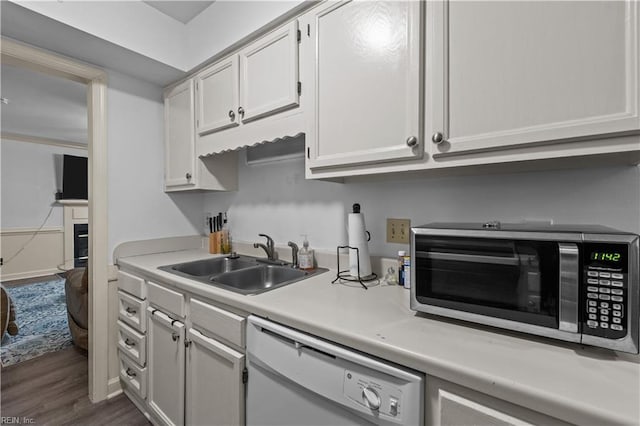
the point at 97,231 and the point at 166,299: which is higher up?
the point at 97,231

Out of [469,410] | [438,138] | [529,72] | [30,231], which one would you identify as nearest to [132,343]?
[469,410]

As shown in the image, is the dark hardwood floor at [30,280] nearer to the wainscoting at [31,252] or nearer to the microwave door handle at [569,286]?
the wainscoting at [31,252]

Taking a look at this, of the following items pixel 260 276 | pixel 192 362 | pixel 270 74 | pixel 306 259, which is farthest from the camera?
pixel 260 276

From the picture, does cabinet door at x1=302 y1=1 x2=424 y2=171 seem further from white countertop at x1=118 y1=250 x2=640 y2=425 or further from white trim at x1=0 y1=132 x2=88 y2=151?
white trim at x1=0 y1=132 x2=88 y2=151

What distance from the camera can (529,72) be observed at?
2.67 feet

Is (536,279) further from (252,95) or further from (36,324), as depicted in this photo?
(36,324)

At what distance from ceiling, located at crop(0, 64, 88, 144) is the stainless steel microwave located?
348cm

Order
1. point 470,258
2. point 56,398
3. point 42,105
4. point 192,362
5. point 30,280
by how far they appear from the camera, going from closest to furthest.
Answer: point 470,258, point 192,362, point 56,398, point 42,105, point 30,280

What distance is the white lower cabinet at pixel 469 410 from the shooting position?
593mm

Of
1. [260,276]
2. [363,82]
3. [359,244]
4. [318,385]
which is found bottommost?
[318,385]

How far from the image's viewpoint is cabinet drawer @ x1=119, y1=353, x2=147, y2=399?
5.51ft

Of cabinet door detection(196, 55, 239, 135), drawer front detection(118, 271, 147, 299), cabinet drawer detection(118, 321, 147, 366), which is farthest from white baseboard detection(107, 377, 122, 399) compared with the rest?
cabinet door detection(196, 55, 239, 135)

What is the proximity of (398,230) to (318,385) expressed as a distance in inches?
31.3

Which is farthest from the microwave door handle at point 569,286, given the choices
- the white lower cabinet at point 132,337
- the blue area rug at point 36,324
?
the blue area rug at point 36,324
